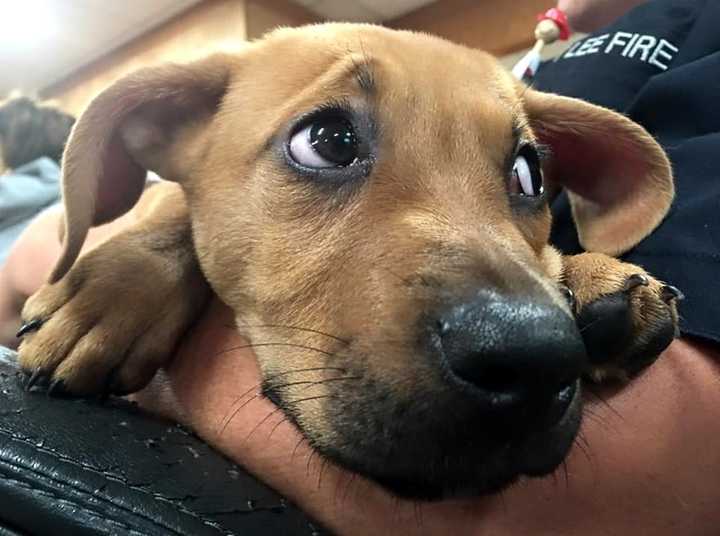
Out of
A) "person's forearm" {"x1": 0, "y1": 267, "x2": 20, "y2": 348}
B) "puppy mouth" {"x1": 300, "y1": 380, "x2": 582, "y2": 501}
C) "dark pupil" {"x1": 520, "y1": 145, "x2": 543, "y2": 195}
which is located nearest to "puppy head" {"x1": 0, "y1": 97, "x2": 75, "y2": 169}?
"person's forearm" {"x1": 0, "y1": 267, "x2": 20, "y2": 348}

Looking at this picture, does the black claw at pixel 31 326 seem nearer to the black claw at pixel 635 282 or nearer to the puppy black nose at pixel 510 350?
the puppy black nose at pixel 510 350

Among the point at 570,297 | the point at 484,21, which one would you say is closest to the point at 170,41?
the point at 484,21

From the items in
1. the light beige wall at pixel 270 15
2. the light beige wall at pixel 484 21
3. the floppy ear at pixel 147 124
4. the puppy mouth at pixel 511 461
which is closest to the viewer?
the puppy mouth at pixel 511 461

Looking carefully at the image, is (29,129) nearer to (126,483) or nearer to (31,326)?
(31,326)

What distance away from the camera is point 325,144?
131 centimetres

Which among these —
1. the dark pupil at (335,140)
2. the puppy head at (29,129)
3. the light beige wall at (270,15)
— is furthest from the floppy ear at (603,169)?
the light beige wall at (270,15)

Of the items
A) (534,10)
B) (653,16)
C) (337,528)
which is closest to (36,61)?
(534,10)

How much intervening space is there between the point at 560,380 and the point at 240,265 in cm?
64

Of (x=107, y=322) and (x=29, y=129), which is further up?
(x=107, y=322)

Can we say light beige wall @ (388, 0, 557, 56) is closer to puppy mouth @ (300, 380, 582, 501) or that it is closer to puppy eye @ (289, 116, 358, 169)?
puppy eye @ (289, 116, 358, 169)

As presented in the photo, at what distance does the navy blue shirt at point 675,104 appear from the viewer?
129 centimetres

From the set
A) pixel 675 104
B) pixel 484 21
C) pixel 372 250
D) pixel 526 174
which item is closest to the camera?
pixel 372 250

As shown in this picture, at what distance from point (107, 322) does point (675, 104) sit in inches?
49.3

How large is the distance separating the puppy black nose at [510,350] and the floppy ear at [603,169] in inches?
28.1
